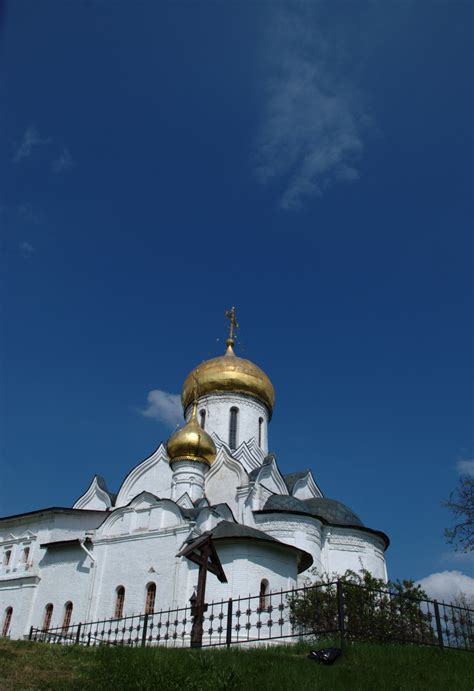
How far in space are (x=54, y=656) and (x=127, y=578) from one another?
9.98m

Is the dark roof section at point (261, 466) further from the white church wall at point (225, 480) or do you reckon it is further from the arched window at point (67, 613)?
the arched window at point (67, 613)

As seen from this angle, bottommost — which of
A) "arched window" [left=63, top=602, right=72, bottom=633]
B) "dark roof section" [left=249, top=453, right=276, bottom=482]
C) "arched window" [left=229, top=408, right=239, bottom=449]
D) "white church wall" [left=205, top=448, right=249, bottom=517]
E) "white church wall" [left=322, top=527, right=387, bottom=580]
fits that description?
"arched window" [left=63, top=602, right=72, bottom=633]

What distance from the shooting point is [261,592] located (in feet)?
52.9

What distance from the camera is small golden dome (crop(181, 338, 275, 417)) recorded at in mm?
26250

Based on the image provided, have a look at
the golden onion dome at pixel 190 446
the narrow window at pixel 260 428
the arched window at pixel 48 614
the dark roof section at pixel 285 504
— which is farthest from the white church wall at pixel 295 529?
the arched window at pixel 48 614

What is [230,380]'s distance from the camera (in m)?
26.2

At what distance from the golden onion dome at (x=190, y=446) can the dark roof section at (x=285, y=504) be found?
2620mm

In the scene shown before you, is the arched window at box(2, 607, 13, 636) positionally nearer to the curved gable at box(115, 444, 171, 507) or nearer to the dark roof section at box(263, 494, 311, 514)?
the curved gable at box(115, 444, 171, 507)

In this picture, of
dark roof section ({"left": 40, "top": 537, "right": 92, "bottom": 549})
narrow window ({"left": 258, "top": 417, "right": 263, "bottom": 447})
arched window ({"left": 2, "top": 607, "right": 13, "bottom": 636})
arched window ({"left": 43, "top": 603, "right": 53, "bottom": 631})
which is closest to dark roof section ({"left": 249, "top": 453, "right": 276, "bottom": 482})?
narrow window ({"left": 258, "top": 417, "right": 263, "bottom": 447})

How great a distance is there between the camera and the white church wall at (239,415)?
25406 millimetres

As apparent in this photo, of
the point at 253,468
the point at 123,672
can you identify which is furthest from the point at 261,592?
the point at 123,672

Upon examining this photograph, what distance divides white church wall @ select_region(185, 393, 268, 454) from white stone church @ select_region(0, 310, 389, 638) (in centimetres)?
5

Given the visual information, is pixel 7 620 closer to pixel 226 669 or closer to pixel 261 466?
pixel 261 466

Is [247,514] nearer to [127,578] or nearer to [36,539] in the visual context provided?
[127,578]
